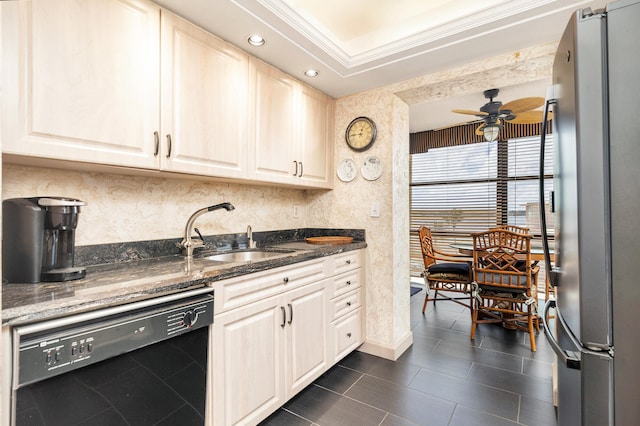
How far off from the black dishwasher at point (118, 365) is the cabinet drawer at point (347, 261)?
3.64ft

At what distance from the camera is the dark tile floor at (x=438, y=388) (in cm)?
180

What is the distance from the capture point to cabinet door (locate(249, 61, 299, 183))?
212 cm

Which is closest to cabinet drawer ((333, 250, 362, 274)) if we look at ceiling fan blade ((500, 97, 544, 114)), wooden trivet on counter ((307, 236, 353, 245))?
wooden trivet on counter ((307, 236, 353, 245))

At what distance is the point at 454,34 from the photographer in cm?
188

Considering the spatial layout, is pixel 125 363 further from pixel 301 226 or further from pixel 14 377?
pixel 301 226

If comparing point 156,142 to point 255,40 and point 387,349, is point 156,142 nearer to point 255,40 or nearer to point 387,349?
point 255,40

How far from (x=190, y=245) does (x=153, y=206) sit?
0.32m

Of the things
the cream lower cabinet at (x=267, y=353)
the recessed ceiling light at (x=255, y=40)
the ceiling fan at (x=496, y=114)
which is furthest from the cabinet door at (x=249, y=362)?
the ceiling fan at (x=496, y=114)

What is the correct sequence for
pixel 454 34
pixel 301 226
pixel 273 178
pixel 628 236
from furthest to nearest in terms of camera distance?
1. pixel 301 226
2. pixel 273 178
3. pixel 454 34
4. pixel 628 236

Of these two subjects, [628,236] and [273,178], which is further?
[273,178]

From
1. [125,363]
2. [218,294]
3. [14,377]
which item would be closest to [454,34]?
[218,294]

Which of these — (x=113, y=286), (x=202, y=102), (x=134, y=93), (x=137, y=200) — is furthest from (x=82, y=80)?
(x=113, y=286)

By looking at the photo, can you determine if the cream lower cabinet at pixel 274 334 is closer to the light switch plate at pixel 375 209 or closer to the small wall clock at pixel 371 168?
the light switch plate at pixel 375 209

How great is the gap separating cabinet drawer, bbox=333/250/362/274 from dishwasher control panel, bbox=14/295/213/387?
1167 mm
